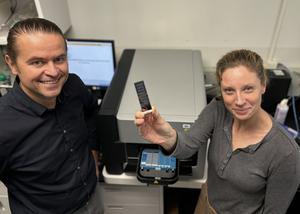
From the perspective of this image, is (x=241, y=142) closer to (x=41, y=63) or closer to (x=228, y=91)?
(x=228, y=91)

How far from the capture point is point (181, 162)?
1.17 metres

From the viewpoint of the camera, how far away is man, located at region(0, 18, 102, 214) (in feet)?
2.68

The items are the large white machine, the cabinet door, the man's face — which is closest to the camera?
the man's face

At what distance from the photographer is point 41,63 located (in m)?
0.82

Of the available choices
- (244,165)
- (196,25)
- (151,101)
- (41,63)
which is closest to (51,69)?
(41,63)

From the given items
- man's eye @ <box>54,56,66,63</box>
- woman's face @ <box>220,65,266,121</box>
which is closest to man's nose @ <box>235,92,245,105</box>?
woman's face @ <box>220,65,266,121</box>

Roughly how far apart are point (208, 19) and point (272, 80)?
46 cm

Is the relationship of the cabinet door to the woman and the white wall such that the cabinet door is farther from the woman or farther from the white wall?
the woman

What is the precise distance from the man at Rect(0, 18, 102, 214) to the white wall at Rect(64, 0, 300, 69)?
59cm

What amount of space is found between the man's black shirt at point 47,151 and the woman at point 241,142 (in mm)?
287

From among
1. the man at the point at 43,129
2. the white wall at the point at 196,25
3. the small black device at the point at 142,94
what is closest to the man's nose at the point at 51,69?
the man at the point at 43,129

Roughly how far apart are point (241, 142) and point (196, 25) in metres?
0.84

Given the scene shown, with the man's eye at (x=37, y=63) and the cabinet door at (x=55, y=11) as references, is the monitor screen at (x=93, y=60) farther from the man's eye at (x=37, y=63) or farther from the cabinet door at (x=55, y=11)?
the man's eye at (x=37, y=63)

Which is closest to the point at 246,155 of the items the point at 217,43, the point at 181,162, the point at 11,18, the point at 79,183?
the point at 181,162
